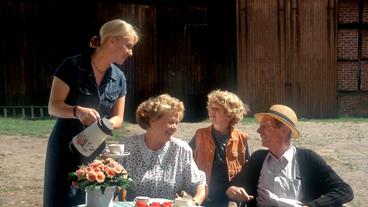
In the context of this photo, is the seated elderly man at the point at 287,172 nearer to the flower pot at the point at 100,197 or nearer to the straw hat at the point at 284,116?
the straw hat at the point at 284,116

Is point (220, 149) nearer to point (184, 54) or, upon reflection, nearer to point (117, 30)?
point (117, 30)

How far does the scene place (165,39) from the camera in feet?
54.5

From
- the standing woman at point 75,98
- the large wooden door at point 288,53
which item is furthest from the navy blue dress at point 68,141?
the large wooden door at point 288,53

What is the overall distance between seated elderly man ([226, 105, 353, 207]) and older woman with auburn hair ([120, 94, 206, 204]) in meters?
0.29

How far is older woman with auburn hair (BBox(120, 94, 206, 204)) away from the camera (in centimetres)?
387

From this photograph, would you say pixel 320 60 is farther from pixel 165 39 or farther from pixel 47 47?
pixel 47 47

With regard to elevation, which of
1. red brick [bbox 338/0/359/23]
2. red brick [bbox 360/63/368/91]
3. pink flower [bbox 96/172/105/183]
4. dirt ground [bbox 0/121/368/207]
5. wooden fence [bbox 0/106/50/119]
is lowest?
dirt ground [bbox 0/121/368/207]

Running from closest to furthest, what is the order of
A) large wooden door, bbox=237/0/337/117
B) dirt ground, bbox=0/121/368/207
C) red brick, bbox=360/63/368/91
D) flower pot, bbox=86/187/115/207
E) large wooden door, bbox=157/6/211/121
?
flower pot, bbox=86/187/115/207 < dirt ground, bbox=0/121/368/207 < large wooden door, bbox=157/6/211/121 < large wooden door, bbox=237/0/337/117 < red brick, bbox=360/63/368/91

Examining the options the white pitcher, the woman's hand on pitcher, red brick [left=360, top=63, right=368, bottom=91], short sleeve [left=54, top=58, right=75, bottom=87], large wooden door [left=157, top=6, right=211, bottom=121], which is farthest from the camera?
red brick [left=360, top=63, right=368, bottom=91]

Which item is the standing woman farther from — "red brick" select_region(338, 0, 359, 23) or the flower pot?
"red brick" select_region(338, 0, 359, 23)

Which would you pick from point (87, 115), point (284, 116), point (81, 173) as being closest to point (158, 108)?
point (87, 115)

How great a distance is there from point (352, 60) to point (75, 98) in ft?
47.0

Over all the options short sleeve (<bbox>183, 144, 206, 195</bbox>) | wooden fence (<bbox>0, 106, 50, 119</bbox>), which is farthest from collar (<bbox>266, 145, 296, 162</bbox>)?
wooden fence (<bbox>0, 106, 50, 119</bbox>)

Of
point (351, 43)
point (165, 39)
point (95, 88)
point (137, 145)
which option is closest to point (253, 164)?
point (137, 145)
